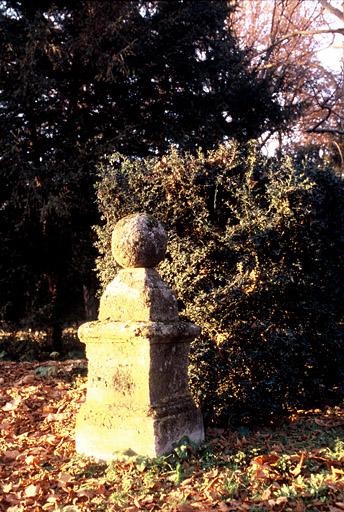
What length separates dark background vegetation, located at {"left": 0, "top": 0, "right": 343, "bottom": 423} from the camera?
512 centimetres

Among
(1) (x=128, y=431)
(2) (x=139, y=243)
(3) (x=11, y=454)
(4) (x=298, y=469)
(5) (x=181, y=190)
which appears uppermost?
(5) (x=181, y=190)

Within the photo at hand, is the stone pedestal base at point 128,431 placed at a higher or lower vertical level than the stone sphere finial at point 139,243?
lower

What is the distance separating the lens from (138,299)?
13.2 ft

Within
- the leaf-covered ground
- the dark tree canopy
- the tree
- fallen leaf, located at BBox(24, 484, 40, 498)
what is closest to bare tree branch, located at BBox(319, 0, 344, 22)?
the tree

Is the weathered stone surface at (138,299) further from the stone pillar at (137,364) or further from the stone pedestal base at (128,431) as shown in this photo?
the stone pedestal base at (128,431)

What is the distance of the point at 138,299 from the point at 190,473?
1.36 meters

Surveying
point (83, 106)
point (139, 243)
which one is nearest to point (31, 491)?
point (139, 243)

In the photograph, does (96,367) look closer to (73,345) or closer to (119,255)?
(119,255)

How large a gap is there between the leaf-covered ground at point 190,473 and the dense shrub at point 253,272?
506mm

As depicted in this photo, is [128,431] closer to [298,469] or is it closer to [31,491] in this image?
[31,491]

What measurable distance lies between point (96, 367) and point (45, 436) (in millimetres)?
1118

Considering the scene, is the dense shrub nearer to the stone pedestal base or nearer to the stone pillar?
the stone pillar

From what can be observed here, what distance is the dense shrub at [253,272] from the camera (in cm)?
506

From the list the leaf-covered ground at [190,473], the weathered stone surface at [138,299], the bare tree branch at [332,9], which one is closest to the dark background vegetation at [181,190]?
the leaf-covered ground at [190,473]
